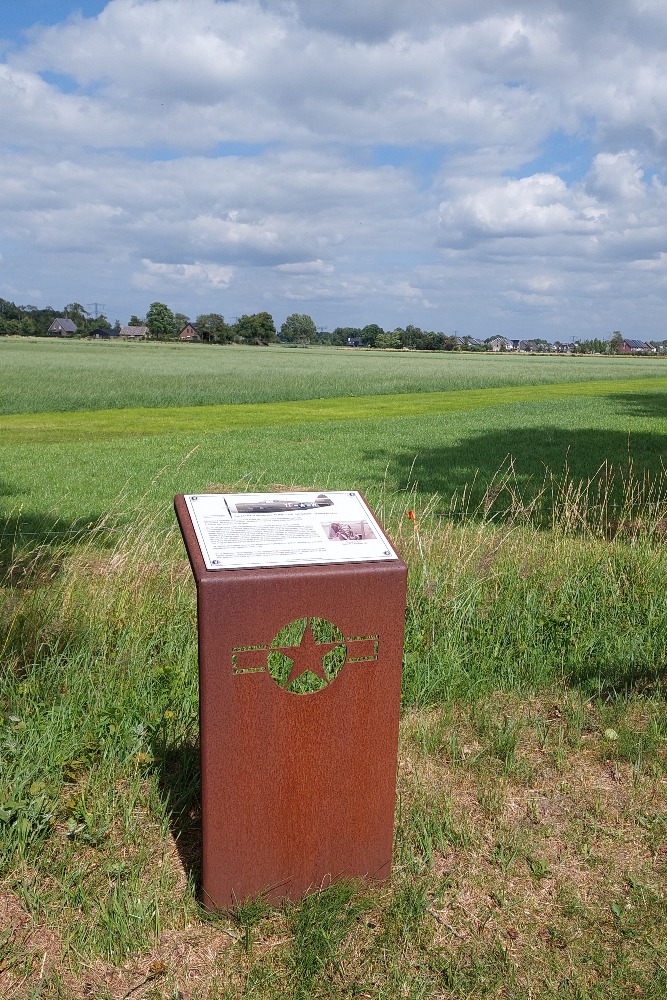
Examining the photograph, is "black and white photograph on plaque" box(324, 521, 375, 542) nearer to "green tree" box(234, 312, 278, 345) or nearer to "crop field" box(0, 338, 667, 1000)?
"crop field" box(0, 338, 667, 1000)

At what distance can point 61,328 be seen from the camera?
127m

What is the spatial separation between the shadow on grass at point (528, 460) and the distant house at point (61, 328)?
11411 centimetres

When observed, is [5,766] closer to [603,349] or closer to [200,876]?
[200,876]

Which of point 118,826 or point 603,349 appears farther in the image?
point 603,349

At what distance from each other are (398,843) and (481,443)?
61.2ft

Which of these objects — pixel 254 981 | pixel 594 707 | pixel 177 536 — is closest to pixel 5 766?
pixel 254 981

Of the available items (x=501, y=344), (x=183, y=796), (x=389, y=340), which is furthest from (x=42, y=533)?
(x=501, y=344)

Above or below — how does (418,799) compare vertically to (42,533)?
above

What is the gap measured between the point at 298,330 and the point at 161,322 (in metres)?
28.3

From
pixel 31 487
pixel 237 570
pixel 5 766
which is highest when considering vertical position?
pixel 237 570

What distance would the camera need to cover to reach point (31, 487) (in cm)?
1424

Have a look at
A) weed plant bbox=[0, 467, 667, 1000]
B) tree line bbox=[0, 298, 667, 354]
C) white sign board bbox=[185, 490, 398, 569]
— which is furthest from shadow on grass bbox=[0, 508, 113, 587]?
tree line bbox=[0, 298, 667, 354]

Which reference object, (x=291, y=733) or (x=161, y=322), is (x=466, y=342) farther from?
(x=291, y=733)

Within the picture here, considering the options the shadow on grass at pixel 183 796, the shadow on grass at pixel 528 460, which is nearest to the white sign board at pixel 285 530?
the shadow on grass at pixel 183 796
